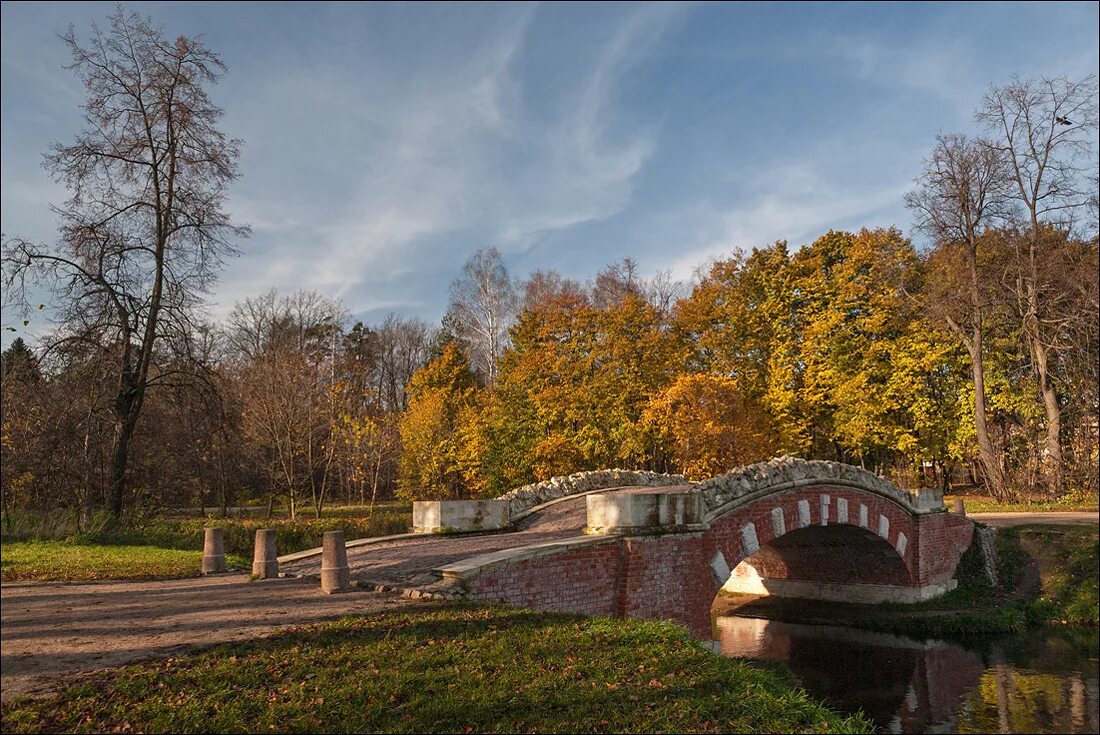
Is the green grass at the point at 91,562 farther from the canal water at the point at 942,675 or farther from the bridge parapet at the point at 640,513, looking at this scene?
the canal water at the point at 942,675

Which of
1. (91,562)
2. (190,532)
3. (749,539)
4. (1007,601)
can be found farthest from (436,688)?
(1007,601)

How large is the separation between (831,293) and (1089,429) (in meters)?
10.5

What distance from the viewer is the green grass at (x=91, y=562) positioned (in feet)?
→ 34.3

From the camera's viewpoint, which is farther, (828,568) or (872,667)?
(828,568)

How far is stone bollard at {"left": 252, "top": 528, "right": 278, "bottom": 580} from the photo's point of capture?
1014cm

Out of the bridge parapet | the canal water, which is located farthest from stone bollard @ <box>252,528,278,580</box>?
the canal water

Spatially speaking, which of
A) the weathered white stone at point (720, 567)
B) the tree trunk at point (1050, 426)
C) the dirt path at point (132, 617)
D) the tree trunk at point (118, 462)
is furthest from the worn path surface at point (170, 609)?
the tree trunk at point (1050, 426)

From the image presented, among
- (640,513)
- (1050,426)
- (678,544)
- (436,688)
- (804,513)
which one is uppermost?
(1050,426)

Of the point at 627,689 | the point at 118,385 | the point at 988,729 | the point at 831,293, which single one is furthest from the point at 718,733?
the point at 831,293

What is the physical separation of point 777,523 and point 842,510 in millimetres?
2545

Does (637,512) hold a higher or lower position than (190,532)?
higher

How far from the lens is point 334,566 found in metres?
8.74

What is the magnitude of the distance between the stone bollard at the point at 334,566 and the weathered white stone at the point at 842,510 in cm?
993

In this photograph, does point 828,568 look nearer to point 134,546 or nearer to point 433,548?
point 433,548
